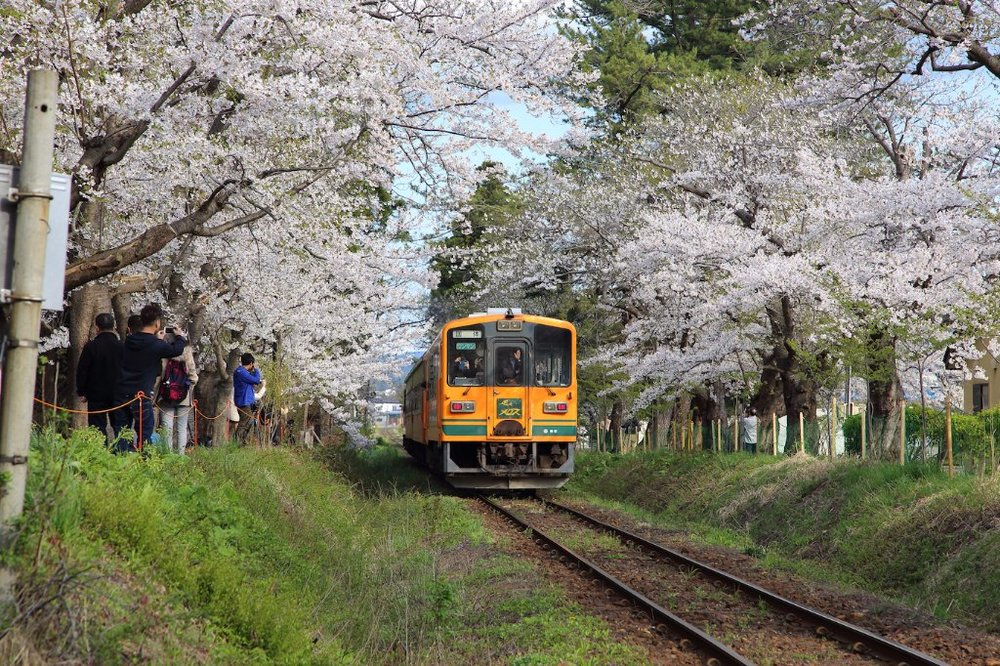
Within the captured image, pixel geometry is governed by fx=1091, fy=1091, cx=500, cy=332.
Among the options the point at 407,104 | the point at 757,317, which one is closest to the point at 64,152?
the point at 407,104

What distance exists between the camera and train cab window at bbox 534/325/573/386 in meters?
16.5

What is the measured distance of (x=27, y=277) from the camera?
3.59 meters

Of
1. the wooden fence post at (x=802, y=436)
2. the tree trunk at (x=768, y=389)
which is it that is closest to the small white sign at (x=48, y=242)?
the wooden fence post at (x=802, y=436)

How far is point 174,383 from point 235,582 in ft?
17.9

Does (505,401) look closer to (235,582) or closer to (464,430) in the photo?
(464,430)

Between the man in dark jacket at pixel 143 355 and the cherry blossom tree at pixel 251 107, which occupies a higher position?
the cherry blossom tree at pixel 251 107

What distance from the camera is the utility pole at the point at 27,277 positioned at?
11.8 ft

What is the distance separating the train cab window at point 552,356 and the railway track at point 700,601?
135 inches

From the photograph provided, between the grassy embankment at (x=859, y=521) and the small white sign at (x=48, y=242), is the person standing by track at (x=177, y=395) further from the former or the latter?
the small white sign at (x=48, y=242)

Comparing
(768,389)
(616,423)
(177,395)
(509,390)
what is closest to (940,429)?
(768,389)

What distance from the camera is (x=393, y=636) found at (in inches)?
267

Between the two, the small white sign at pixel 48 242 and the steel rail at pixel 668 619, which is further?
the steel rail at pixel 668 619

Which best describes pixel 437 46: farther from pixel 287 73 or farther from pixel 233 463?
pixel 233 463

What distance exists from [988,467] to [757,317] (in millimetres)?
7985
